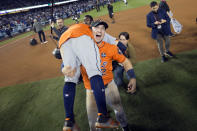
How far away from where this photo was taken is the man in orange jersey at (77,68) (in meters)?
1.59

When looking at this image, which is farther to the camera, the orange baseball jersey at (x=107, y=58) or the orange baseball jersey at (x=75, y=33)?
the orange baseball jersey at (x=107, y=58)

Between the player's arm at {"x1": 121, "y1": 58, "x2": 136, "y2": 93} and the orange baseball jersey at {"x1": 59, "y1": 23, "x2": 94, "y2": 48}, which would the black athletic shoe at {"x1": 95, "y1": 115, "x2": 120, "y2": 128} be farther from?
the orange baseball jersey at {"x1": 59, "y1": 23, "x2": 94, "y2": 48}

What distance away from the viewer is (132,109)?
3387 mm

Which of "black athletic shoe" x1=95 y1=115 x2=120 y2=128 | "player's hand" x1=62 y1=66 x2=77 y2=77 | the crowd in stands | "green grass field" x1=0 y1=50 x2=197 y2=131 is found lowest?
"green grass field" x1=0 y1=50 x2=197 y2=131

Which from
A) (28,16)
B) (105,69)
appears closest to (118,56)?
(105,69)

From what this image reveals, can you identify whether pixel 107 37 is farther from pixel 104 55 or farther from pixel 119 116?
pixel 119 116

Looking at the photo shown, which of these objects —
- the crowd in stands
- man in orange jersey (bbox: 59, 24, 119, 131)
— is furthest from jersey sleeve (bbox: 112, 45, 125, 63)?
the crowd in stands

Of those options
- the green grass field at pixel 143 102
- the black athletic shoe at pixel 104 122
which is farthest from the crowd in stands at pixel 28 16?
the black athletic shoe at pixel 104 122

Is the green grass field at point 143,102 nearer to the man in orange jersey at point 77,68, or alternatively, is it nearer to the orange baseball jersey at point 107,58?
the orange baseball jersey at point 107,58

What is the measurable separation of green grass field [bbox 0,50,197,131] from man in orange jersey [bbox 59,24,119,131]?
1700mm

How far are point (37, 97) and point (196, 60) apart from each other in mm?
5615

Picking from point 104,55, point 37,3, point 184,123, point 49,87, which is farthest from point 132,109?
point 37,3

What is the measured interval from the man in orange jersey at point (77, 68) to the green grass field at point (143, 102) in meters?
1.70

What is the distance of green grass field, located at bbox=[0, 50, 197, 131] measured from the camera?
295 centimetres
